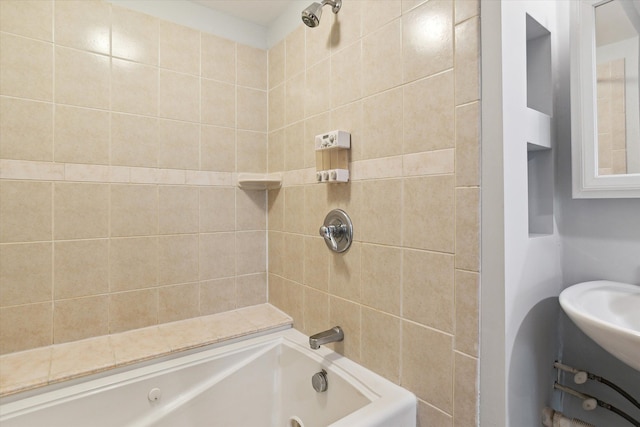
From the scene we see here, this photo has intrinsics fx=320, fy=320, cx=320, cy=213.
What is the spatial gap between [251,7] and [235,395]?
2090mm

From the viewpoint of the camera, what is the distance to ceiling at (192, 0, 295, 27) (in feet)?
5.88

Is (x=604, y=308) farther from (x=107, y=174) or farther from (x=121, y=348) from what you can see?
(x=107, y=174)

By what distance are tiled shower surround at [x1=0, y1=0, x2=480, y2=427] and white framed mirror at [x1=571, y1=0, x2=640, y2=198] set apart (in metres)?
0.35

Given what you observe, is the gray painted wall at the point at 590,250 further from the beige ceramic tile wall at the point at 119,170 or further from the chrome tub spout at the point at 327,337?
the beige ceramic tile wall at the point at 119,170

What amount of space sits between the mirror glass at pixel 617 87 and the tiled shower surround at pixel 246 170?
39 centimetres

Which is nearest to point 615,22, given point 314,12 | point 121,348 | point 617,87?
point 617,87

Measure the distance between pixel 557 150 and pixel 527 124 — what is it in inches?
8.8

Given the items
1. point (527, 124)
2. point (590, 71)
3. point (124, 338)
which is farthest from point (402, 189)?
point (124, 338)

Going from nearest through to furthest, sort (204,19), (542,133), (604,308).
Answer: (604,308), (542,133), (204,19)

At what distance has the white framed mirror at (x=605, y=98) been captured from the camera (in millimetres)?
940

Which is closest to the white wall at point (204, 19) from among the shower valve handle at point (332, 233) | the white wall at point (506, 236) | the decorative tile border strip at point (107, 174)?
the decorative tile border strip at point (107, 174)

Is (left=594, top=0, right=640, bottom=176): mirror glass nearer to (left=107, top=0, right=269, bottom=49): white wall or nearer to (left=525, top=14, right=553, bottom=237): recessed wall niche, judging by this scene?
(left=525, top=14, right=553, bottom=237): recessed wall niche

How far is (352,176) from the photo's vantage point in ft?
4.62

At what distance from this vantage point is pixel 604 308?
912mm
